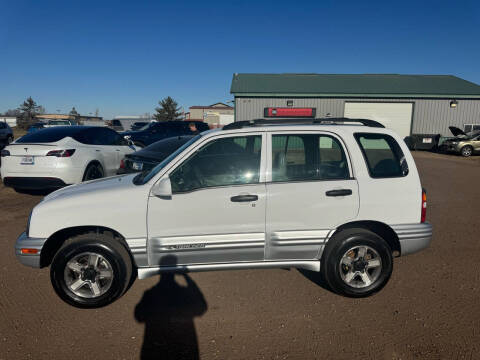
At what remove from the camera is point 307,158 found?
327 centimetres

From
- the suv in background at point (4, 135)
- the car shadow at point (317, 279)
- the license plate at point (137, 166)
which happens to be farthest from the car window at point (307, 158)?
the suv in background at point (4, 135)

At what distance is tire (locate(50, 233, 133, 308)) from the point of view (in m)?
2.86

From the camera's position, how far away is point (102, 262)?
9.80ft

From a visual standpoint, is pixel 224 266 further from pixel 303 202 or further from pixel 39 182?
pixel 39 182

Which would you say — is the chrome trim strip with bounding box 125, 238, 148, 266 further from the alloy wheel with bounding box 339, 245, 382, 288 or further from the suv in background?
the suv in background

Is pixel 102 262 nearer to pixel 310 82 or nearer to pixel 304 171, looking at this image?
pixel 304 171

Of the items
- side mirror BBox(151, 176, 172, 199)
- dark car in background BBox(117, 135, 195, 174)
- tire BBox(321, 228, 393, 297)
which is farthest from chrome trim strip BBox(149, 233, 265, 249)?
dark car in background BBox(117, 135, 195, 174)

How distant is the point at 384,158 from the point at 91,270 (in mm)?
3312

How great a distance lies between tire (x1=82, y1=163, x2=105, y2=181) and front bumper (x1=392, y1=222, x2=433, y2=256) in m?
6.08

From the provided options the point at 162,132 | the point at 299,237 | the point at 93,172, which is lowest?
the point at 299,237

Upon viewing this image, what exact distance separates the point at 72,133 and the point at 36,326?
508 cm

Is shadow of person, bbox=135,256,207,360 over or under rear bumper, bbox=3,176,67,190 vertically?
under

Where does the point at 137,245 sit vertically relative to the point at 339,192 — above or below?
below

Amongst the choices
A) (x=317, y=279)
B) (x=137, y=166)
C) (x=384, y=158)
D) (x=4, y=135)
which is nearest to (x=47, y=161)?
(x=137, y=166)
